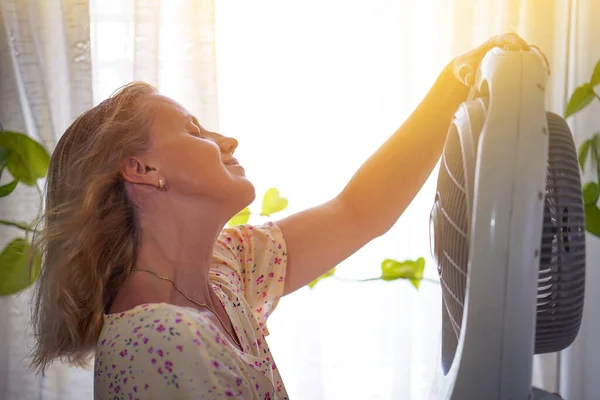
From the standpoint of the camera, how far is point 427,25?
1.63 meters

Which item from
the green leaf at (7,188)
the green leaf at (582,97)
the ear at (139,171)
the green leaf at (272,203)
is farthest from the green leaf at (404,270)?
the green leaf at (7,188)

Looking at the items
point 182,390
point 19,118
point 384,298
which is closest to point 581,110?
point 384,298

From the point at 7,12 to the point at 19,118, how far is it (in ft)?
0.82

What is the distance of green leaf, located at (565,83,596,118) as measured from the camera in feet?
5.27

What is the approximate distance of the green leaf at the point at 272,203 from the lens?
1606 mm

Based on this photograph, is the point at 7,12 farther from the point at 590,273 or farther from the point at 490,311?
the point at 590,273

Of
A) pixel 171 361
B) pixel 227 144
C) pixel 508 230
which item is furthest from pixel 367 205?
pixel 508 230

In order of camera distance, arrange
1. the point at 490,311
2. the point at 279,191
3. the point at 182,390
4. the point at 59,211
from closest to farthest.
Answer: the point at 490,311 → the point at 182,390 → the point at 59,211 → the point at 279,191

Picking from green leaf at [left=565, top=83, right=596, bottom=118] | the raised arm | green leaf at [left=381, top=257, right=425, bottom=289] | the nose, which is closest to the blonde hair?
the nose

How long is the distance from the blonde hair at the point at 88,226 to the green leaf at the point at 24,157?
1.74ft

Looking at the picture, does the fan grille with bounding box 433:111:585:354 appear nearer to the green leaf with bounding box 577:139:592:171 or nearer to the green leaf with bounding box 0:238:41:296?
the green leaf with bounding box 577:139:592:171

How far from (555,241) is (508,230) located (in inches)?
6.4

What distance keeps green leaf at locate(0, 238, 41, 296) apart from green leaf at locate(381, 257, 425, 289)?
35.2 inches

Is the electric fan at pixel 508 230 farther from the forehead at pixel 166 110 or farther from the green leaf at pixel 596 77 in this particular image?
the green leaf at pixel 596 77
